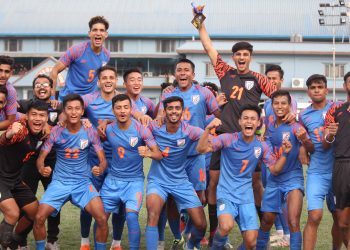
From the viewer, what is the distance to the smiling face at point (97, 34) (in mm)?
9023

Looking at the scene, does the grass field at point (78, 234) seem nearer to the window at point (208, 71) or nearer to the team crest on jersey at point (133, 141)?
the team crest on jersey at point (133, 141)

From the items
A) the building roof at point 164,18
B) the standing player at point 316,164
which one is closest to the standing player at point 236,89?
the standing player at point 316,164

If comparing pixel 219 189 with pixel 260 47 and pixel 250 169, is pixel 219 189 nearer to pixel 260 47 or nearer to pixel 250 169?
pixel 250 169

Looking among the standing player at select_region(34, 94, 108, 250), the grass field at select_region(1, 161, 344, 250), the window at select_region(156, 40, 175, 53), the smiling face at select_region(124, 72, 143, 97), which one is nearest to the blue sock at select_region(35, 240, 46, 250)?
the standing player at select_region(34, 94, 108, 250)

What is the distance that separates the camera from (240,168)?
25.9 ft

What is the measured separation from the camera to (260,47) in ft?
161

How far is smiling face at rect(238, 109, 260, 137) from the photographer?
776 cm

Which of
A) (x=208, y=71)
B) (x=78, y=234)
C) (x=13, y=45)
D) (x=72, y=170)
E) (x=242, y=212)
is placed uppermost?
(x=13, y=45)


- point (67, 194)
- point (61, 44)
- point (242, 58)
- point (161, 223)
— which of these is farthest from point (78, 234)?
point (61, 44)

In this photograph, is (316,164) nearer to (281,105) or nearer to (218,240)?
(281,105)

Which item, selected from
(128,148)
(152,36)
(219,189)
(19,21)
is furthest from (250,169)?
(19,21)

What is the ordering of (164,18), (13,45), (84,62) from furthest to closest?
(164,18)
(13,45)
(84,62)

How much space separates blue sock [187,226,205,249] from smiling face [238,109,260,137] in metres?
1.37

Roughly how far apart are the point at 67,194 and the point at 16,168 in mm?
709
